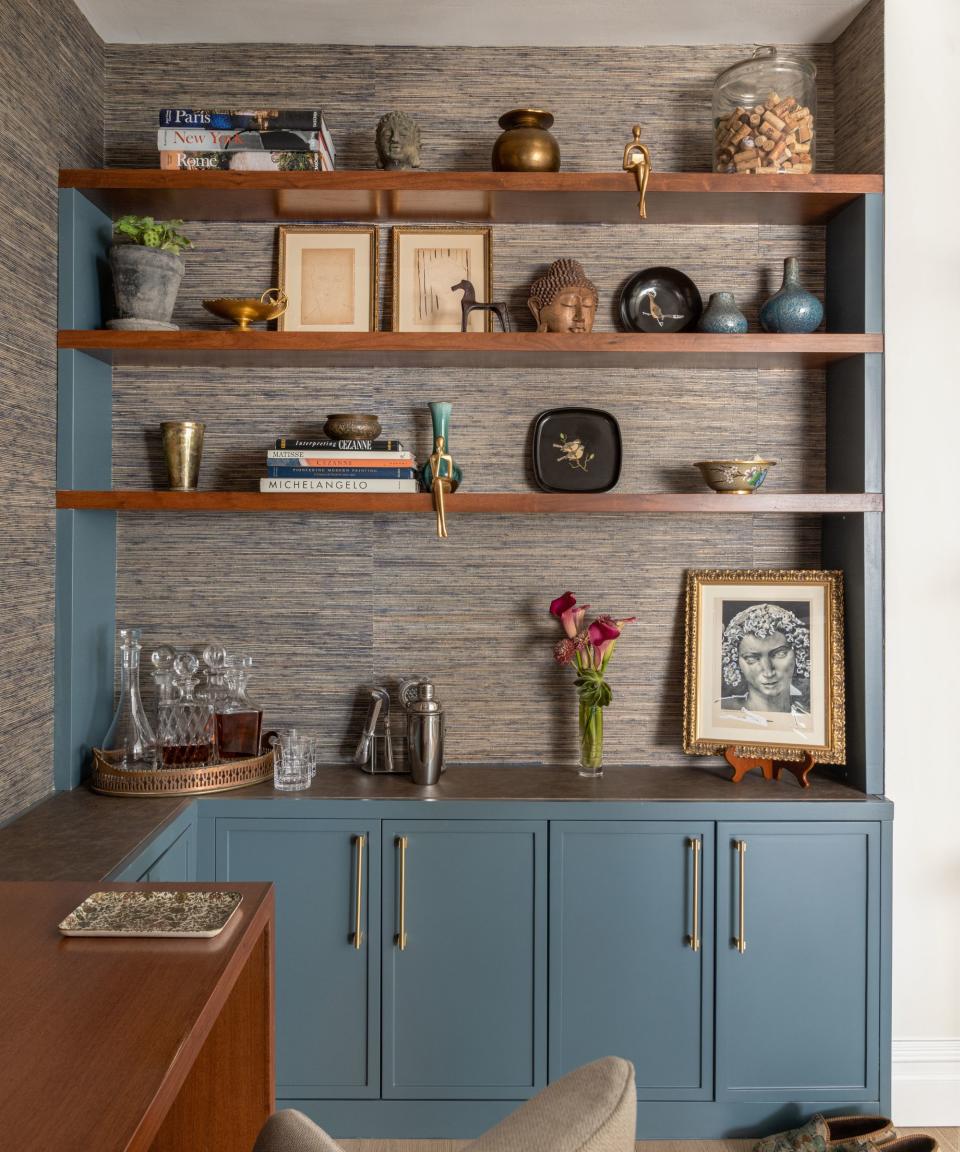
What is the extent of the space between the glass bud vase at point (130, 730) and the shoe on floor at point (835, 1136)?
1.76 metres

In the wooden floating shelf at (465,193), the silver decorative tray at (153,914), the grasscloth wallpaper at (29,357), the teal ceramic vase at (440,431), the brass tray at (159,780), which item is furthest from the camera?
the teal ceramic vase at (440,431)

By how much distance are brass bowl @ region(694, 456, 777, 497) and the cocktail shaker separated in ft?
3.01

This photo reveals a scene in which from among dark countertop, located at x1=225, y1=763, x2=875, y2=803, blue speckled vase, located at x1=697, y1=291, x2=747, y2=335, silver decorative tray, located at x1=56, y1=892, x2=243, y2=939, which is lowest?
dark countertop, located at x1=225, y1=763, x2=875, y2=803

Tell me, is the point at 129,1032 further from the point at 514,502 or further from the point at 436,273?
the point at 436,273

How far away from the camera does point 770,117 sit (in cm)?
254

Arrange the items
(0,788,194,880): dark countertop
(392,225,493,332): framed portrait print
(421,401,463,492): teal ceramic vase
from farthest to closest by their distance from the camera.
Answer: (392,225,493,332): framed portrait print < (421,401,463,492): teal ceramic vase < (0,788,194,880): dark countertop

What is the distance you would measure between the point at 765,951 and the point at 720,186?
1925mm

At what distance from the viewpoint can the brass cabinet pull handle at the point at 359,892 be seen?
7.95ft

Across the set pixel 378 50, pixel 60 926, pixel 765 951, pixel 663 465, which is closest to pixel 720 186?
pixel 663 465

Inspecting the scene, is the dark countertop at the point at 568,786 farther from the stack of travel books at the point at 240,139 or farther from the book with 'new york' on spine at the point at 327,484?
the stack of travel books at the point at 240,139

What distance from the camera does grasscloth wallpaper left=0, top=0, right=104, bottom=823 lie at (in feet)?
7.22

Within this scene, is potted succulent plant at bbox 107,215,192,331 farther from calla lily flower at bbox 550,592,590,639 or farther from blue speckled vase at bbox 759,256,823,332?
blue speckled vase at bbox 759,256,823,332

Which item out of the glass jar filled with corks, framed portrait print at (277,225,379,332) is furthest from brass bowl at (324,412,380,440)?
the glass jar filled with corks

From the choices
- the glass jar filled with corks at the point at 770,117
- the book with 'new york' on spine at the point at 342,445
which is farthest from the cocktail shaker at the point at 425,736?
the glass jar filled with corks at the point at 770,117
